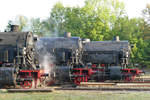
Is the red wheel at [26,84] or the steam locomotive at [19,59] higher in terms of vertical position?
the steam locomotive at [19,59]

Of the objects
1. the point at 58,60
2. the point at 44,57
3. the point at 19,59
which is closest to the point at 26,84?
the point at 19,59

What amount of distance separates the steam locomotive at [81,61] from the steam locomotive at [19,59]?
8.72 feet

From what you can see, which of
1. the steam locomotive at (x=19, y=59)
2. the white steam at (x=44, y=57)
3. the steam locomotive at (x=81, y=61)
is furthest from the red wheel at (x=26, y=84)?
the white steam at (x=44, y=57)

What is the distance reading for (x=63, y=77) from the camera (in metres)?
19.1

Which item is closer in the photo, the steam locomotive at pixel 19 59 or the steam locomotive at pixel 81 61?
the steam locomotive at pixel 19 59

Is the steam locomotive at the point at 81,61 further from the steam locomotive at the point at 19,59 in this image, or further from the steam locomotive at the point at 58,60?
the steam locomotive at the point at 19,59

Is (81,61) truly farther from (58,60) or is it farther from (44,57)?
(44,57)

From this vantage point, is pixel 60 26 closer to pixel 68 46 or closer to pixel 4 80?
pixel 68 46

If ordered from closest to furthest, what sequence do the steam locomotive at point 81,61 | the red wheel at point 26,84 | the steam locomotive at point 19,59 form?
the steam locomotive at point 19,59, the red wheel at point 26,84, the steam locomotive at point 81,61

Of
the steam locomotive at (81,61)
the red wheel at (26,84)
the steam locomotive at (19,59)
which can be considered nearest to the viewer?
the steam locomotive at (19,59)

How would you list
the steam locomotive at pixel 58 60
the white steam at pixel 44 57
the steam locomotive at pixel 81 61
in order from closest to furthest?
1. the steam locomotive at pixel 58 60
2. the white steam at pixel 44 57
3. the steam locomotive at pixel 81 61

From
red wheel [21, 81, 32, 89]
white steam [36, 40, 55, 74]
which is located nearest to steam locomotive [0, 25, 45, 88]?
red wheel [21, 81, 32, 89]

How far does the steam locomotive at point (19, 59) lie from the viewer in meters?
15.9

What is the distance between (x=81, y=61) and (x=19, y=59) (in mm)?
6157
